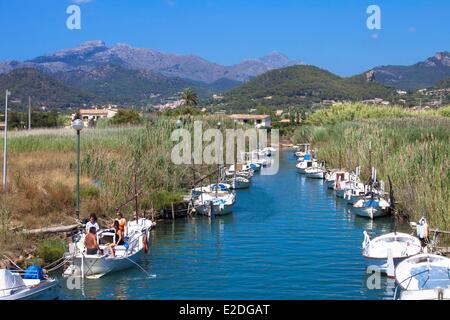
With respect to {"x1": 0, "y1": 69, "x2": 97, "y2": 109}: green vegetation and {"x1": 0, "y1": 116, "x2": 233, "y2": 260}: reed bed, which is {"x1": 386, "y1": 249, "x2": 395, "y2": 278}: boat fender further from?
{"x1": 0, "y1": 69, "x2": 97, "y2": 109}: green vegetation

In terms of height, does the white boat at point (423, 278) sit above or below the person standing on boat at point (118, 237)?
below

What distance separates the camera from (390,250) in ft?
79.5

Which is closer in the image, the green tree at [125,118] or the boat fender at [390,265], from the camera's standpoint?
the boat fender at [390,265]

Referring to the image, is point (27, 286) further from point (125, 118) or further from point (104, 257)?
point (125, 118)

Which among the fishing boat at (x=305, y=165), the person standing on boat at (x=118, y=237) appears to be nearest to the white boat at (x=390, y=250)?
the person standing on boat at (x=118, y=237)

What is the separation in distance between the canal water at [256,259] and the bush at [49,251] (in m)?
2.30

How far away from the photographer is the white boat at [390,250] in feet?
80.8

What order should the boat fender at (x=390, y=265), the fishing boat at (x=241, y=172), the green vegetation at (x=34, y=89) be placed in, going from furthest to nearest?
the green vegetation at (x=34, y=89)
the fishing boat at (x=241, y=172)
the boat fender at (x=390, y=265)

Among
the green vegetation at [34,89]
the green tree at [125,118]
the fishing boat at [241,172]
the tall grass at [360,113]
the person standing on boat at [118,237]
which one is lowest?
the person standing on boat at [118,237]

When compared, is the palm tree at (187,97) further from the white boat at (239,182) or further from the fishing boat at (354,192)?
the fishing boat at (354,192)

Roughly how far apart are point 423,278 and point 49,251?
13248 mm

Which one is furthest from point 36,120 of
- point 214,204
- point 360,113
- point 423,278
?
point 423,278

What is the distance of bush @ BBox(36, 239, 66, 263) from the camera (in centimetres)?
2502
